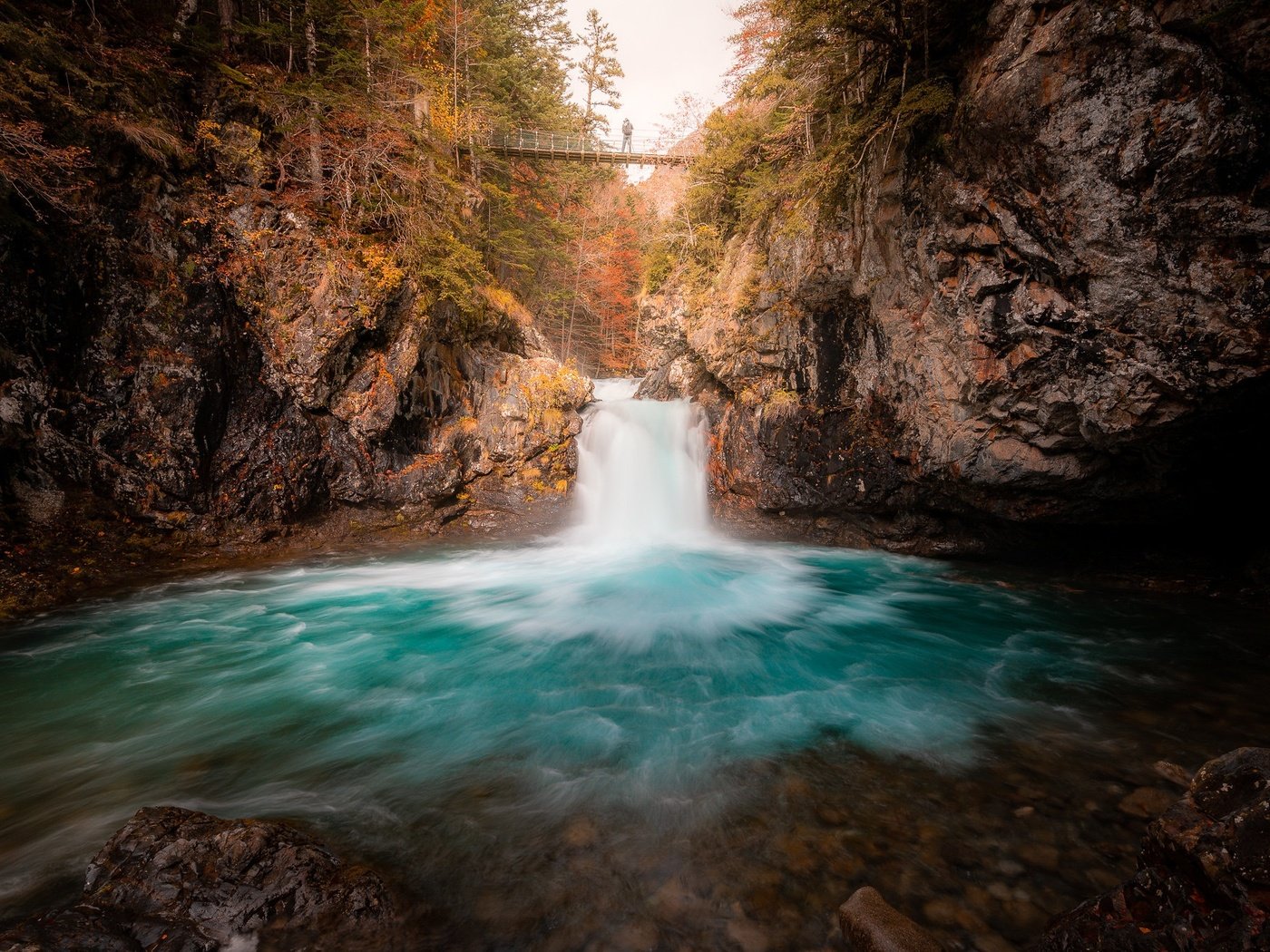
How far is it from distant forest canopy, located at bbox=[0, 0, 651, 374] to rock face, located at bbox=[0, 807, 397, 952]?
9144 millimetres

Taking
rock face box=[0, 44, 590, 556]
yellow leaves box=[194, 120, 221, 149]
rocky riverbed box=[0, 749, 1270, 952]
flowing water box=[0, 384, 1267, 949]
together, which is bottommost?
flowing water box=[0, 384, 1267, 949]

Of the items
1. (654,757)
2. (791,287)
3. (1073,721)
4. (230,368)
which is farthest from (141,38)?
(1073,721)

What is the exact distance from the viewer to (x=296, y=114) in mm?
10070

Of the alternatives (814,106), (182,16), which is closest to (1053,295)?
(814,106)

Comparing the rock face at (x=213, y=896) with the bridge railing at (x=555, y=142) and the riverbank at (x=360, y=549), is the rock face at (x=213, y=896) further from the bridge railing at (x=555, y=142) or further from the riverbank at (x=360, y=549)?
the bridge railing at (x=555, y=142)

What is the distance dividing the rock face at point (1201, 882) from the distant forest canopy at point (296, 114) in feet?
40.0

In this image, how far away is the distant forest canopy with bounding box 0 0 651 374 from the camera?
301 inches

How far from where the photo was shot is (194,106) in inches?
366

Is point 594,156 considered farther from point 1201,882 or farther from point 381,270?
point 1201,882

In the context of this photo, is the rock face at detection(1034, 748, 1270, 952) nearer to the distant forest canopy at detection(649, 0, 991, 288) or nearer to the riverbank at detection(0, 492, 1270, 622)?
the distant forest canopy at detection(649, 0, 991, 288)

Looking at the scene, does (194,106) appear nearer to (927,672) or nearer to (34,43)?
(34,43)

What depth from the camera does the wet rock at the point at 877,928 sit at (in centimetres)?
236

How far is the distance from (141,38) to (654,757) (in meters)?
14.2

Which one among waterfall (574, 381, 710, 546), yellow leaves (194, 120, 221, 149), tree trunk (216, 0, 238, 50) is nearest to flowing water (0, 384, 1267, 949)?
waterfall (574, 381, 710, 546)
